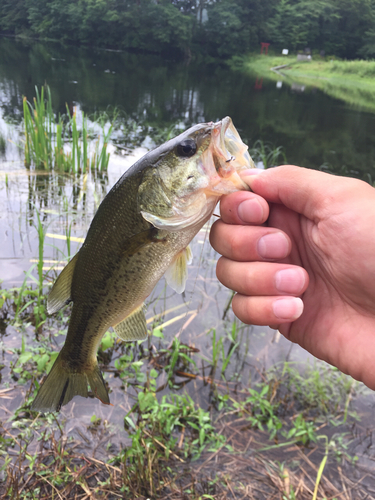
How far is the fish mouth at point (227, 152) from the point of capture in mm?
1620

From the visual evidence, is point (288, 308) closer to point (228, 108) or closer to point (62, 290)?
point (62, 290)

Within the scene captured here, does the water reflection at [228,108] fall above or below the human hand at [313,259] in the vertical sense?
below

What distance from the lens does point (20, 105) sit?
14.7m

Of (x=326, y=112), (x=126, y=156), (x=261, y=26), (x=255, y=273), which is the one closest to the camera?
(x=255, y=273)

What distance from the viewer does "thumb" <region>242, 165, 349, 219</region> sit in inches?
68.2

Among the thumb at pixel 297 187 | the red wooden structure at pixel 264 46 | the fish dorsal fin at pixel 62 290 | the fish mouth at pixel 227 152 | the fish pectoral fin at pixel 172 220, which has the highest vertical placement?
the red wooden structure at pixel 264 46

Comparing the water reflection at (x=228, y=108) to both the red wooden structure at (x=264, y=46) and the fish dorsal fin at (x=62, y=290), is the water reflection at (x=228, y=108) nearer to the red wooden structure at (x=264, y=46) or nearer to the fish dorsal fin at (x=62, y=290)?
the fish dorsal fin at (x=62, y=290)

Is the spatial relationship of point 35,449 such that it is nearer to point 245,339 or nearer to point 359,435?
point 245,339

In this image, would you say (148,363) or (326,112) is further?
(326,112)

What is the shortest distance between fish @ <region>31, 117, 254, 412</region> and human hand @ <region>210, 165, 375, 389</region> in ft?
0.75

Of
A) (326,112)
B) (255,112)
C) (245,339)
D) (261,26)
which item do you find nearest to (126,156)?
(245,339)

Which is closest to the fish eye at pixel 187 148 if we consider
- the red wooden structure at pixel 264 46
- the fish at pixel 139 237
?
the fish at pixel 139 237

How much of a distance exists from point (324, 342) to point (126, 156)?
9.06 metres

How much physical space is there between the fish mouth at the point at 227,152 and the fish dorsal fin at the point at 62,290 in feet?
3.12
